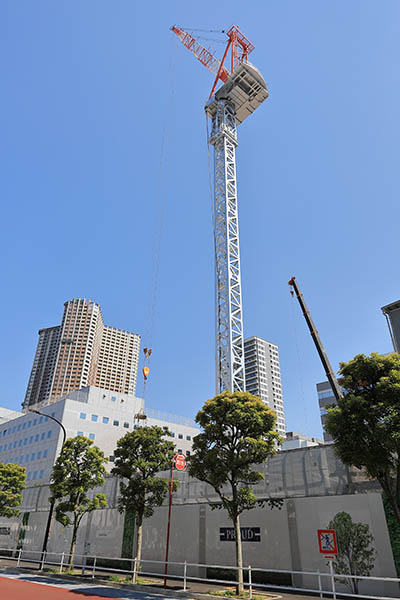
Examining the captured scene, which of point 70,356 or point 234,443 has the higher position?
point 70,356

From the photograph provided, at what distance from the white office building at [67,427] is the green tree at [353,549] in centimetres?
4760

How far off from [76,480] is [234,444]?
14540 millimetres

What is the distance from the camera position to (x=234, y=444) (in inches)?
747

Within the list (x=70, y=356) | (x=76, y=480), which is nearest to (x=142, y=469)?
(x=76, y=480)

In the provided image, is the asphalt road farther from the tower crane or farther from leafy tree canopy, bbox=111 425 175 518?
the tower crane

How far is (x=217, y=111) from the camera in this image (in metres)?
66.8

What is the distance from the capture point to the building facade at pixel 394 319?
26391 millimetres

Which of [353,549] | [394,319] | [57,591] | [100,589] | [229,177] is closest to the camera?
[57,591]

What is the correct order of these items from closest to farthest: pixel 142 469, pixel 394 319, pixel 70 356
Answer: pixel 142 469 < pixel 394 319 < pixel 70 356

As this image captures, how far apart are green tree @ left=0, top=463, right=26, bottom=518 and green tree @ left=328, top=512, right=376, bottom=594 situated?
29443 mm

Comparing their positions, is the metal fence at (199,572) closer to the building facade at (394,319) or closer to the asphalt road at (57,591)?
the asphalt road at (57,591)

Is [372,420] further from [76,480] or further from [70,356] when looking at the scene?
[70,356]

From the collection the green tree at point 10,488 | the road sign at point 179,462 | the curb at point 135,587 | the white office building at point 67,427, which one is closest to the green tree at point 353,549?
the curb at point 135,587

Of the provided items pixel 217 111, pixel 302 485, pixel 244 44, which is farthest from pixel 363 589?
pixel 244 44
